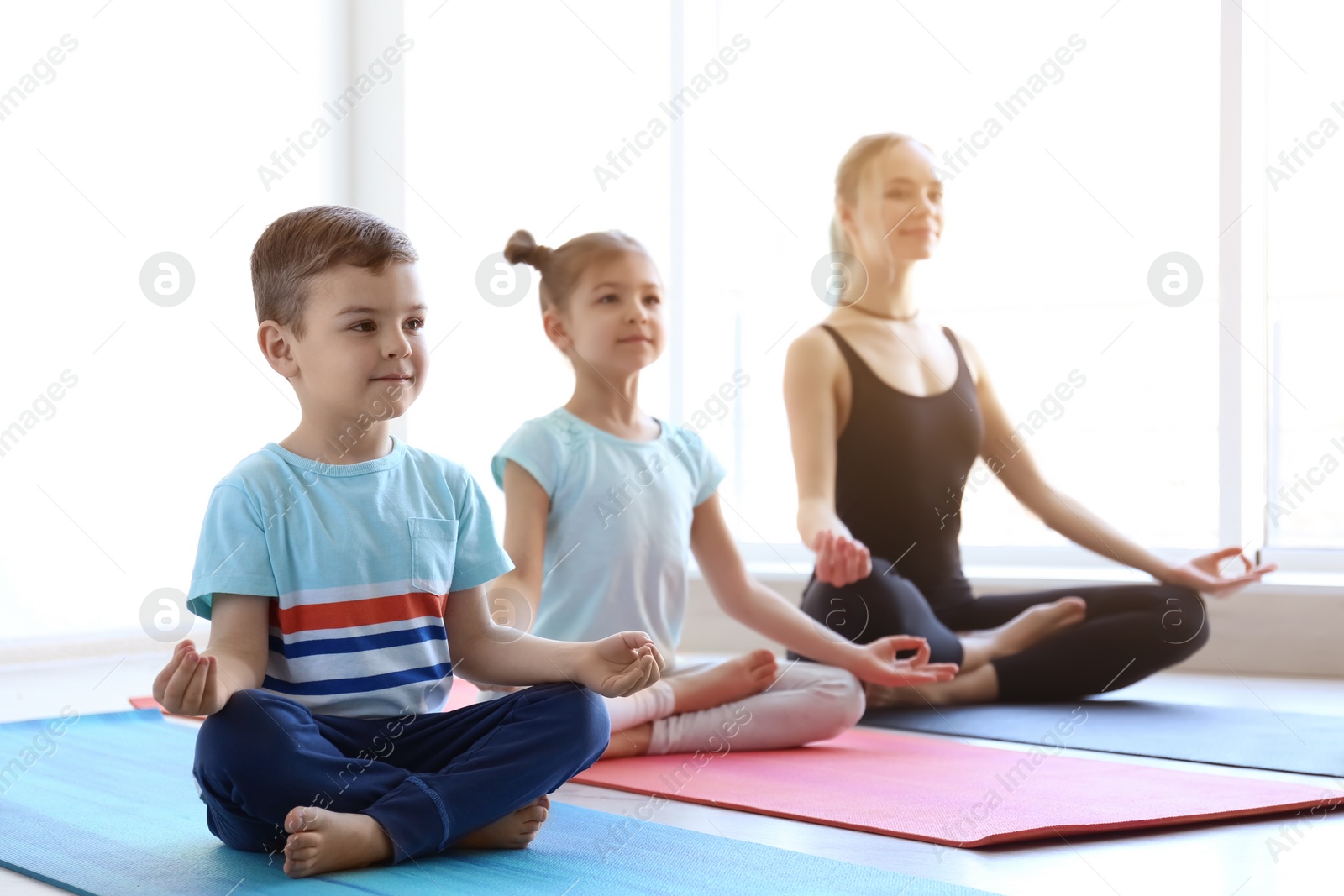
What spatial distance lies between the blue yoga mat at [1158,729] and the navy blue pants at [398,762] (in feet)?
2.61

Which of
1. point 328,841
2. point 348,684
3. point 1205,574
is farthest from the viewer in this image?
point 1205,574

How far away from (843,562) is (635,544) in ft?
0.94

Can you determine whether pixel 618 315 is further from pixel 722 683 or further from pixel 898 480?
pixel 898 480

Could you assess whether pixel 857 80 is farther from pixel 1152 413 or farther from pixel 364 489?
pixel 364 489

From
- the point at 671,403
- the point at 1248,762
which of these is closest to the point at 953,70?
the point at 671,403

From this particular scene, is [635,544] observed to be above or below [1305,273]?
below

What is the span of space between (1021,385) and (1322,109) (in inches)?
31.9

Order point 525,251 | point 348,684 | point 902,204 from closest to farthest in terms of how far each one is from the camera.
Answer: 1. point 348,684
2. point 525,251
3. point 902,204

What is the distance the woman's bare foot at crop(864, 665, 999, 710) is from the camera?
1.94 metres

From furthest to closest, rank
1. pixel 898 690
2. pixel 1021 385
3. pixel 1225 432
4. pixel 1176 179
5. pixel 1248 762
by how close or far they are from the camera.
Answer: pixel 1021 385
pixel 1176 179
pixel 1225 432
pixel 898 690
pixel 1248 762

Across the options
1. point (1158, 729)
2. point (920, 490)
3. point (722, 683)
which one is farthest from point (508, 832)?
point (920, 490)

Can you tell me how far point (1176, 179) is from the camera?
2.79 meters

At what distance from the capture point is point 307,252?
1.12 metres

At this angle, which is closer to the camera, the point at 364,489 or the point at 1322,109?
the point at 364,489
